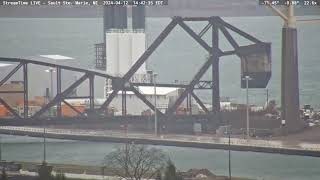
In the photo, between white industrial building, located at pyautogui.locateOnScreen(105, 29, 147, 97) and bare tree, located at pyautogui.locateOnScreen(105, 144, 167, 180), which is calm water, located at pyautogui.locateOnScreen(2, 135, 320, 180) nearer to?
bare tree, located at pyautogui.locateOnScreen(105, 144, 167, 180)

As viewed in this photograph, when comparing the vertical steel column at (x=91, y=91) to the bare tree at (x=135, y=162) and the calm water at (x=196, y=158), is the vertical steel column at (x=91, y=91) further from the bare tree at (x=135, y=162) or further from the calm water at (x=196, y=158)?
the bare tree at (x=135, y=162)

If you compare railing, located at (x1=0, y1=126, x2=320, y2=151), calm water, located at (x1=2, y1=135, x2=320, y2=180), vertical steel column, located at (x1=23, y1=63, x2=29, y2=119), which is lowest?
calm water, located at (x1=2, y1=135, x2=320, y2=180)

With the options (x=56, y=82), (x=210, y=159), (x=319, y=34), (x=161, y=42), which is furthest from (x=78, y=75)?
(x=319, y=34)

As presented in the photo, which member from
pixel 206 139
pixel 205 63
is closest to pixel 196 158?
pixel 206 139

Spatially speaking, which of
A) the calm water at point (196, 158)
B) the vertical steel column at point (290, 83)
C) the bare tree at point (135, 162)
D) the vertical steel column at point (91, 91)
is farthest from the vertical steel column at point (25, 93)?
the vertical steel column at point (290, 83)

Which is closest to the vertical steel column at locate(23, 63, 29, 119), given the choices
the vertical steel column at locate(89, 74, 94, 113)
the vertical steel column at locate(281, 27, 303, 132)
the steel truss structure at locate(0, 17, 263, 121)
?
the steel truss structure at locate(0, 17, 263, 121)

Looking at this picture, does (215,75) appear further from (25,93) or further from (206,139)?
(25,93)
